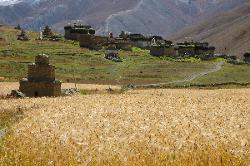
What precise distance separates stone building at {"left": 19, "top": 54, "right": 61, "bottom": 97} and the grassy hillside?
35.1 metres

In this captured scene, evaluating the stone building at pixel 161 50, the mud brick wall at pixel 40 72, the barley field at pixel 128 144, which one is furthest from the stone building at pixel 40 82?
the stone building at pixel 161 50

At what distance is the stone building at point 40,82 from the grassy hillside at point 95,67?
3509 cm

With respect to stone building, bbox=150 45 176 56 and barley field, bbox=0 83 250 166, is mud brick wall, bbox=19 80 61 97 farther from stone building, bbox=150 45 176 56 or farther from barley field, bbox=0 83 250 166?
stone building, bbox=150 45 176 56

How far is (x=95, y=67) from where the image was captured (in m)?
143

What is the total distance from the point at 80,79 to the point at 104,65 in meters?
28.7

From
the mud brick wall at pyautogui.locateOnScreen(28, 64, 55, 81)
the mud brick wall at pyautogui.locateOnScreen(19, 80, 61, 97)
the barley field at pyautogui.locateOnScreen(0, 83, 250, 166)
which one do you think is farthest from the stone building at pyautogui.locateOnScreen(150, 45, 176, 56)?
the barley field at pyautogui.locateOnScreen(0, 83, 250, 166)

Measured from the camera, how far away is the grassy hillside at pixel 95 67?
124m

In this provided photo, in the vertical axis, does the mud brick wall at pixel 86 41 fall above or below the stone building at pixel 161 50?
above

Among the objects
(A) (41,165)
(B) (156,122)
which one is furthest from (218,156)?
(B) (156,122)

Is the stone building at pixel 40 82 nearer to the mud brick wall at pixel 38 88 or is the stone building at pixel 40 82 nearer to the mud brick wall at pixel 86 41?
the mud brick wall at pixel 38 88

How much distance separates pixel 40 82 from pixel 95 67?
6729 cm

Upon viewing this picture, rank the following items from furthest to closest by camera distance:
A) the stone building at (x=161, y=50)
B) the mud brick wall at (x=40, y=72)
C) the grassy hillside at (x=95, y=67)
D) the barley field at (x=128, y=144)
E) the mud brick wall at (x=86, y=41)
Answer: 1. the stone building at (x=161, y=50)
2. the mud brick wall at (x=86, y=41)
3. the grassy hillside at (x=95, y=67)
4. the mud brick wall at (x=40, y=72)
5. the barley field at (x=128, y=144)

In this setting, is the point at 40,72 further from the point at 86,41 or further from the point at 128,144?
the point at 86,41

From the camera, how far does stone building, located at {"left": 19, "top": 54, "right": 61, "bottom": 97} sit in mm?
75375
